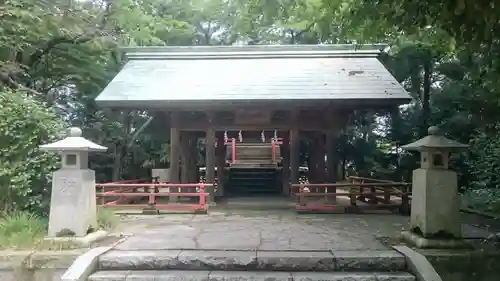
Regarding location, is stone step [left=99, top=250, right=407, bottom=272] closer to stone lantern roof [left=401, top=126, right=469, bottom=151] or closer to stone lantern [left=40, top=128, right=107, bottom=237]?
stone lantern [left=40, top=128, right=107, bottom=237]

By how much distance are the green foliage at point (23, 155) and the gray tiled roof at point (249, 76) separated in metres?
3.65

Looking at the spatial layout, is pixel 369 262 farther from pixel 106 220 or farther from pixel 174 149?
pixel 174 149

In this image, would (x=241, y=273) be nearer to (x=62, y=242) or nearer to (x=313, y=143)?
(x=62, y=242)

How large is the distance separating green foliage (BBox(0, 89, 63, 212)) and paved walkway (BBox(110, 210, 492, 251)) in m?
1.54

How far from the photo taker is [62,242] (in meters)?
5.77

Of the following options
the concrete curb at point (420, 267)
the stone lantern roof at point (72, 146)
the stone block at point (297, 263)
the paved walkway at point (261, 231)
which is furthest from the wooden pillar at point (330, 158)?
the stone lantern roof at point (72, 146)

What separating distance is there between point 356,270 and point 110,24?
9.53m

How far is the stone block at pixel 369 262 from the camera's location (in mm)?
5363

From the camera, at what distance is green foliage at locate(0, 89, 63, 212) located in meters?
6.52

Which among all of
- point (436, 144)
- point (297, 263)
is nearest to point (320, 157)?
point (436, 144)

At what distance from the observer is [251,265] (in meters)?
5.37

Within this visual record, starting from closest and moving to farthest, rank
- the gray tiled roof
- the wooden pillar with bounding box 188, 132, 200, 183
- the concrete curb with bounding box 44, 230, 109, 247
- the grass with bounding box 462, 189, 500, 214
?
the concrete curb with bounding box 44, 230, 109, 247 < the grass with bounding box 462, 189, 500, 214 < the gray tiled roof < the wooden pillar with bounding box 188, 132, 200, 183

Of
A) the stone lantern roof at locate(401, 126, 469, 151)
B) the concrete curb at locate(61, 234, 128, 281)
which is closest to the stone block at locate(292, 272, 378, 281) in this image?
the stone lantern roof at locate(401, 126, 469, 151)

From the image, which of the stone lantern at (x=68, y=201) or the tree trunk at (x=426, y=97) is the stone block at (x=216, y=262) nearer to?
the stone lantern at (x=68, y=201)
